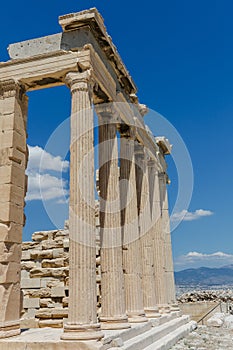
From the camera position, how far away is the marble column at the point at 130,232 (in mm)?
15305

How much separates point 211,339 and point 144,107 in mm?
10628

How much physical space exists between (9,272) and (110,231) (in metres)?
3.86

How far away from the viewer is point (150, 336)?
13.7 metres

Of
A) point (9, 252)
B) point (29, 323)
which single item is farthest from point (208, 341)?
point (9, 252)

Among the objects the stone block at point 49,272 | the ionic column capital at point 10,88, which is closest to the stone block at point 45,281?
the stone block at point 49,272

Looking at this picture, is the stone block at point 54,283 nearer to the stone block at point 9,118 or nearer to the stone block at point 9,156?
the stone block at point 9,156

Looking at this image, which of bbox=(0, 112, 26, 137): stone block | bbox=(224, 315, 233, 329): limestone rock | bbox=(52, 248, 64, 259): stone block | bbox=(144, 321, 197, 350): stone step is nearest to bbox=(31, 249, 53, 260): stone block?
bbox=(52, 248, 64, 259): stone block

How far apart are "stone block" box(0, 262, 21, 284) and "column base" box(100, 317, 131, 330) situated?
3.20 m

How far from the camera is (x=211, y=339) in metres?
16.2

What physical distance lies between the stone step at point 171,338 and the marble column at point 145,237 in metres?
1.19

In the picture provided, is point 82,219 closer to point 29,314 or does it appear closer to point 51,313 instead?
point 51,313

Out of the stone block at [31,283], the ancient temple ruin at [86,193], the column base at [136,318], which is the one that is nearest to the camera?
the ancient temple ruin at [86,193]

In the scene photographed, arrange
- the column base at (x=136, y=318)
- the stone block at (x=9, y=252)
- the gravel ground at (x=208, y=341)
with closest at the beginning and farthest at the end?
the stone block at (x=9, y=252)
the gravel ground at (x=208, y=341)
the column base at (x=136, y=318)

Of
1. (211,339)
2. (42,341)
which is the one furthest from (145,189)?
(42,341)
